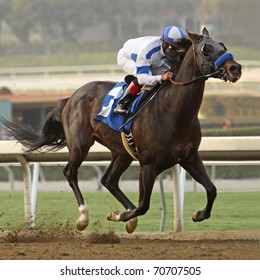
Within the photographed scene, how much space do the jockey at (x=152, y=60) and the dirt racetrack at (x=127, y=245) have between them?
89 cm

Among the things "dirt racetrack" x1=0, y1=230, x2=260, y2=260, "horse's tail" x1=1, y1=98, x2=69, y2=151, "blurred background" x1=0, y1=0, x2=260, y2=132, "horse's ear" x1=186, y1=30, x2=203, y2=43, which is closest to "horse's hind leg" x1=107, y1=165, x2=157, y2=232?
"dirt racetrack" x1=0, y1=230, x2=260, y2=260

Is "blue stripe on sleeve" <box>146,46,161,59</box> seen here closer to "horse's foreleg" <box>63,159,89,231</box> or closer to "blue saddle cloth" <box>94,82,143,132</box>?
"blue saddle cloth" <box>94,82,143,132</box>

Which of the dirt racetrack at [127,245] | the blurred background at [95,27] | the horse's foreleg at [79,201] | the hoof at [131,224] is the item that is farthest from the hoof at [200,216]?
the blurred background at [95,27]

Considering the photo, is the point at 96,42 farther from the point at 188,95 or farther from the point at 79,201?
the point at 188,95

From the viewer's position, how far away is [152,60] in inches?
293

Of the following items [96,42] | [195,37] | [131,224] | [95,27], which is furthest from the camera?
[95,27]

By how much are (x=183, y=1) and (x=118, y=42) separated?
21.6 ft

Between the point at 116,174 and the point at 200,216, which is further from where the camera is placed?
the point at 116,174

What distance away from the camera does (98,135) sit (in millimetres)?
7926

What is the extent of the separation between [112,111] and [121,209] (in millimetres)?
1791

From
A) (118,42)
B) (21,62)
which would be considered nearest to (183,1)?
(118,42)

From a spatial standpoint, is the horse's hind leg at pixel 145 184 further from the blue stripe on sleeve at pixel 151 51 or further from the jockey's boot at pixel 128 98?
the blue stripe on sleeve at pixel 151 51

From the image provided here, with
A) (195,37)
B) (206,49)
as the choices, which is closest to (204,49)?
(206,49)

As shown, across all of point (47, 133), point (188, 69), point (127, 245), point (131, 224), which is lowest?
point (131, 224)
